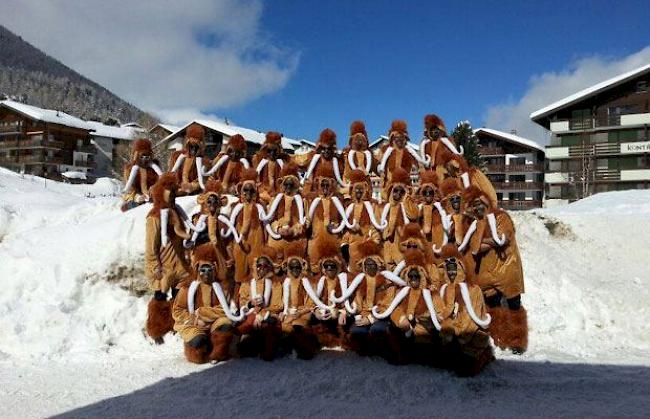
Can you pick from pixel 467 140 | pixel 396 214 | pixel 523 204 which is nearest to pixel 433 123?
pixel 396 214

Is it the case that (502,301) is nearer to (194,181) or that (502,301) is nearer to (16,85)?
(194,181)

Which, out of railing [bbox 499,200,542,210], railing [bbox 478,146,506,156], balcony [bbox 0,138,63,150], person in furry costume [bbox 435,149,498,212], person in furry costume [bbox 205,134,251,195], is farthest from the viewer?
balcony [bbox 0,138,63,150]

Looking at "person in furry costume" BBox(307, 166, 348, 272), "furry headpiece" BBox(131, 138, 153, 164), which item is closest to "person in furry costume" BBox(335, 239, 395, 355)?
"person in furry costume" BBox(307, 166, 348, 272)

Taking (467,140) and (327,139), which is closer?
(327,139)

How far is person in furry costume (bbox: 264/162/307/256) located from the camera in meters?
7.52

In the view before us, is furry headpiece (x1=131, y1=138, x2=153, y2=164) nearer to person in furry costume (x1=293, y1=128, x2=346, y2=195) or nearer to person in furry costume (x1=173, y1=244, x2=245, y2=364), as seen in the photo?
person in furry costume (x1=293, y1=128, x2=346, y2=195)

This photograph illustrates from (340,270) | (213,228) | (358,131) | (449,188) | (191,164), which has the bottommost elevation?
(340,270)

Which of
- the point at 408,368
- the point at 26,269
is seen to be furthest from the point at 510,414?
the point at 26,269

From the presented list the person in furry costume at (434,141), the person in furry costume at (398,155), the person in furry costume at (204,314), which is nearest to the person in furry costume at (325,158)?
the person in furry costume at (398,155)

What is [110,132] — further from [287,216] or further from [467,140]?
[287,216]

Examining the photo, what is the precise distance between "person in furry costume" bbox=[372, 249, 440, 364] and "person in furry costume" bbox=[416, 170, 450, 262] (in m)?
1.21

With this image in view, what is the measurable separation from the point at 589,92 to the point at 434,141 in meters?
25.3

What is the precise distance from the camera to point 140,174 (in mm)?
9344

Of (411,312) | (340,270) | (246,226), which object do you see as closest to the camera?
(411,312)
